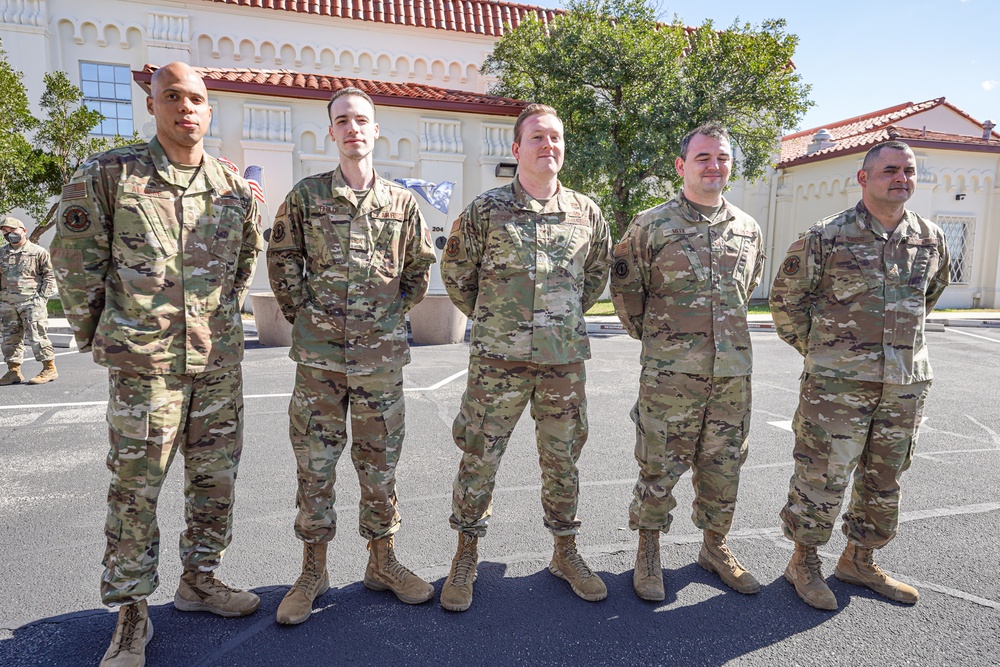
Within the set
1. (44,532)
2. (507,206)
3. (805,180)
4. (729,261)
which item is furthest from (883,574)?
(805,180)

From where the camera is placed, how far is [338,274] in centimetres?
288

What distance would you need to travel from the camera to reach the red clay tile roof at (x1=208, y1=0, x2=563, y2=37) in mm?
17859

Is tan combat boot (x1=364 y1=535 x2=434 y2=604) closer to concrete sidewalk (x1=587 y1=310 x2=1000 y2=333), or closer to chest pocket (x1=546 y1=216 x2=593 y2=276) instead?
chest pocket (x1=546 y1=216 x2=593 y2=276)

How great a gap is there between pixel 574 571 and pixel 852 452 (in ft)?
4.73

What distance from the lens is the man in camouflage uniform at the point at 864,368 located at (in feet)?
9.88

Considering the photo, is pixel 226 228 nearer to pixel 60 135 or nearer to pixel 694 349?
pixel 694 349

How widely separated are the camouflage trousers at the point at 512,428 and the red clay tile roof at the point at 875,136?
17.6 meters

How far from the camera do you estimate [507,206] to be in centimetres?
304

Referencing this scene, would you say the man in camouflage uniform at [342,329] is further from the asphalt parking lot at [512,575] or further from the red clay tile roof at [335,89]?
the red clay tile roof at [335,89]

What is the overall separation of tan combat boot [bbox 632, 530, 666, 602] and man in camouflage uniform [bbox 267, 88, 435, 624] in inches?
39.5

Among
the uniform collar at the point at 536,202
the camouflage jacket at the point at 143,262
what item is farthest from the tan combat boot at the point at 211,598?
the uniform collar at the point at 536,202

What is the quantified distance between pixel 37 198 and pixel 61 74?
292cm

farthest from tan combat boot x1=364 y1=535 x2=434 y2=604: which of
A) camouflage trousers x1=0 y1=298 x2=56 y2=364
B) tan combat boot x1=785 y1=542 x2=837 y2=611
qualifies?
camouflage trousers x1=0 y1=298 x2=56 y2=364

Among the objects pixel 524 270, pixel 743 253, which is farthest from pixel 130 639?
pixel 743 253
